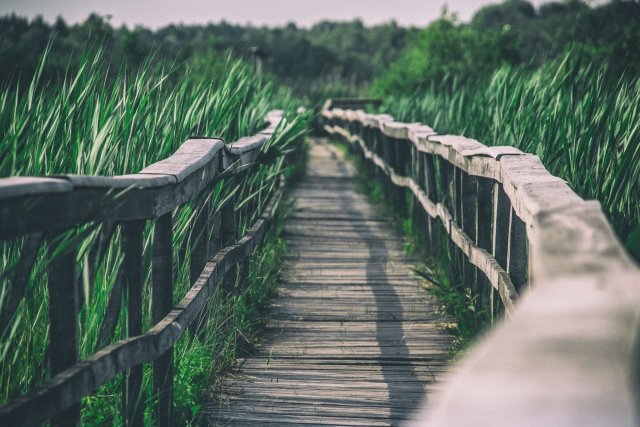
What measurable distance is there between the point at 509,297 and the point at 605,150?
0.72 m

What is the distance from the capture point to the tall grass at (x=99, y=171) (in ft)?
7.18

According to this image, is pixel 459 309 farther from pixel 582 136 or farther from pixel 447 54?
pixel 447 54

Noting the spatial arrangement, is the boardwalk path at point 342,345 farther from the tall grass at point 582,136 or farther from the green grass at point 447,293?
the tall grass at point 582,136

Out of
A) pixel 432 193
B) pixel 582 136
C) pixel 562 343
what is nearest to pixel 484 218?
pixel 582 136

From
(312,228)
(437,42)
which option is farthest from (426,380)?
(437,42)

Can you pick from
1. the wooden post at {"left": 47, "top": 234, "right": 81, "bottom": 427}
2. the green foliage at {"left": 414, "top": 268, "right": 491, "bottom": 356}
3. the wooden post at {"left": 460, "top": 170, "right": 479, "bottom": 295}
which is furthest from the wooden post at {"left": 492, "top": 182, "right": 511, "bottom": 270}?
the wooden post at {"left": 47, "top": 234, "right": 81, "bottom": 427}

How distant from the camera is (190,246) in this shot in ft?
11.0

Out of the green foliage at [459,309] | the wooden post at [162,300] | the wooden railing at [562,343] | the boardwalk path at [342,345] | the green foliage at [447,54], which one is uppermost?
the green foliage at [447,54]

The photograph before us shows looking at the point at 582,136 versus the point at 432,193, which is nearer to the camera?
the point at 582,136

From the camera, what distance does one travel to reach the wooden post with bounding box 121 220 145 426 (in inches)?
88.0

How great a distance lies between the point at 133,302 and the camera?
2287mm

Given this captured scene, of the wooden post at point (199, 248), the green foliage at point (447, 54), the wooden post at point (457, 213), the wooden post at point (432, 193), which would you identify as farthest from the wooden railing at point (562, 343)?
the green foliage at point (447, 54)

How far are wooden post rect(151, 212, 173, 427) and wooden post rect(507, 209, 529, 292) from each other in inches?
52.5

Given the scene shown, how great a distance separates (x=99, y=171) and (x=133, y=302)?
52 centimetres
